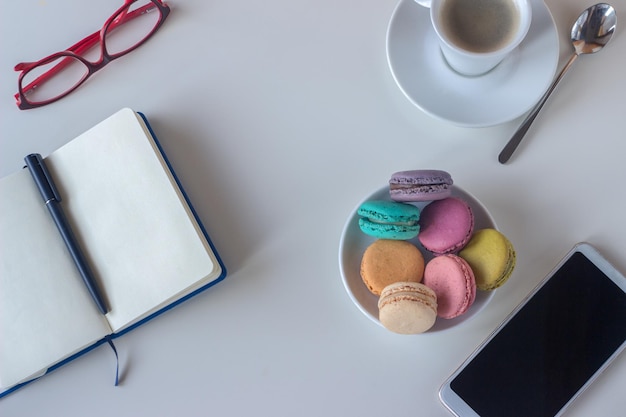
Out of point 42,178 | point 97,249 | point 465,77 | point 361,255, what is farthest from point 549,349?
point 42,178

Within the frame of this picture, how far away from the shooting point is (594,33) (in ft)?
2.44

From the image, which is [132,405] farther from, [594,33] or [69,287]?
[594,33]

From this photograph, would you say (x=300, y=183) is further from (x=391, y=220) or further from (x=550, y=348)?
(x=550, y=348)

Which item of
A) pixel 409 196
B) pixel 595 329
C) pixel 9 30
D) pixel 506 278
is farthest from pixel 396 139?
pixel 9 30

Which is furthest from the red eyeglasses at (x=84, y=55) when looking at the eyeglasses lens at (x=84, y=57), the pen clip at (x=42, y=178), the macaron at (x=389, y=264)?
the macaron at (x=389, y=264)

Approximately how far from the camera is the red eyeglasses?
31.5 inches

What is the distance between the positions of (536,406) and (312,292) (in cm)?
33

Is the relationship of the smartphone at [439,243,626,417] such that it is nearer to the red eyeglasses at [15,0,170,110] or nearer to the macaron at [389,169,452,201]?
the macaron at [389,169,452,201]

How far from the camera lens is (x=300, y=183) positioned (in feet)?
2.50

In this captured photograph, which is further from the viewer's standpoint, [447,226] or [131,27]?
[131,27]

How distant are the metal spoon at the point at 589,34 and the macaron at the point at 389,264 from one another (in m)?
0.20

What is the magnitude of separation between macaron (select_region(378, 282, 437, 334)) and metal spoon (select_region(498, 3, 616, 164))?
24cm

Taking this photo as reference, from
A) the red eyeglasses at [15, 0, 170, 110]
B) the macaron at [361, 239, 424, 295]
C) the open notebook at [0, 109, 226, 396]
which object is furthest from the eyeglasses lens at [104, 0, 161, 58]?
the macaron at [361, 239, 424, 295]

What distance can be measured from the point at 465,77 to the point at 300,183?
28 cm
